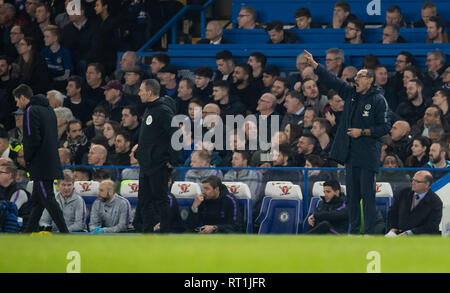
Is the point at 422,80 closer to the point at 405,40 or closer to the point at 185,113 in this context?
the point at 405,40

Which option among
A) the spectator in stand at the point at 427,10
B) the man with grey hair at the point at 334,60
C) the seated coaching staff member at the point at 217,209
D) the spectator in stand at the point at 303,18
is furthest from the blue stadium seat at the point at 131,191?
the spectator in stand at the point at 427,10

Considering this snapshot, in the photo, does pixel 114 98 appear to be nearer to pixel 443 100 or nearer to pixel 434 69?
pixel 434 69

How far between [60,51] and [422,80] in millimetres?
6765

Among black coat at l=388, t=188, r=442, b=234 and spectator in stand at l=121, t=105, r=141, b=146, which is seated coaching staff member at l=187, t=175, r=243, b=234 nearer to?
black coat at l=388, t=188, r=442, b=234

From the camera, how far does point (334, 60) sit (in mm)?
15438

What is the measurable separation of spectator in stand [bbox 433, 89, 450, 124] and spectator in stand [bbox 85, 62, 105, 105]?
5984 mm

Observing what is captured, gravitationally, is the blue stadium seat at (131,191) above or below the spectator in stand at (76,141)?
below

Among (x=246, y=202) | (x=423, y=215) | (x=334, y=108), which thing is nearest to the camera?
(x=423, y=215)

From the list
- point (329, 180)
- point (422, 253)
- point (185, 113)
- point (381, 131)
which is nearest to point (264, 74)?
point (185, 113)

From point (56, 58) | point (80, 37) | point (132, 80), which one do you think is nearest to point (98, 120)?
point (132, 80)

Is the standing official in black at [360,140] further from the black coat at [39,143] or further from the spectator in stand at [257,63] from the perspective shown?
the spectator in stand at [257,63]

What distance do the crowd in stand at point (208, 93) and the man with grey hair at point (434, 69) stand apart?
2cm

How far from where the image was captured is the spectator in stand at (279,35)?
17203mm

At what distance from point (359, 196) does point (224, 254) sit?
2704mm
